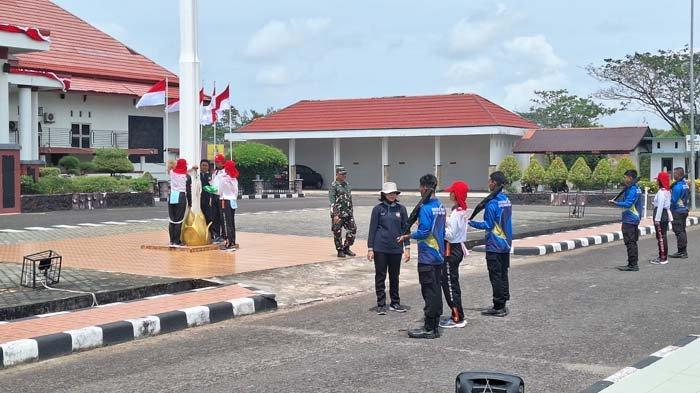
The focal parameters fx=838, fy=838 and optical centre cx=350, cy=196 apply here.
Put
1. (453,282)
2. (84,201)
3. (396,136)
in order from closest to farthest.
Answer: (453,282) < (84,201) < (396,136)

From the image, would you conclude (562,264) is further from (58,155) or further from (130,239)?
(58,155)

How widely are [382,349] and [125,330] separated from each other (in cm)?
272

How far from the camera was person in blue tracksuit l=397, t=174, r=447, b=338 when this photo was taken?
27.9ft

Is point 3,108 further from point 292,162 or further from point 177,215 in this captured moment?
point 292,162

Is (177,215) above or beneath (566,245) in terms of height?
above

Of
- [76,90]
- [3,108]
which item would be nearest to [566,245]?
[3,108]

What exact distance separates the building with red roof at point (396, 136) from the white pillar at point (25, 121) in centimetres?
1766

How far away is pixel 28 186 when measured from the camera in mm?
27797

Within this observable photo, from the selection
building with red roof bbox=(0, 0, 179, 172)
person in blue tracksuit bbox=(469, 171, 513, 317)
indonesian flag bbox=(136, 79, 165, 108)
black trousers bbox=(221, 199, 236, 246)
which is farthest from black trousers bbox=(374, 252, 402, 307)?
indonesian flag bbox=(136, 79, 165, 108)

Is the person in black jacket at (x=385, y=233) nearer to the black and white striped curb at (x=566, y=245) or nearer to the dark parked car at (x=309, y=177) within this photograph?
the black and white striped curb at (x=566, y=245)

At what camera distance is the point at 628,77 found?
50812 millimetres

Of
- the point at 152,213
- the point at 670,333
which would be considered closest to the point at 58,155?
the point at 152,213

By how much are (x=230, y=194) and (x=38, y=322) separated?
22.8ft

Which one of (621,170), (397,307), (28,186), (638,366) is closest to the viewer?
(638,366)
